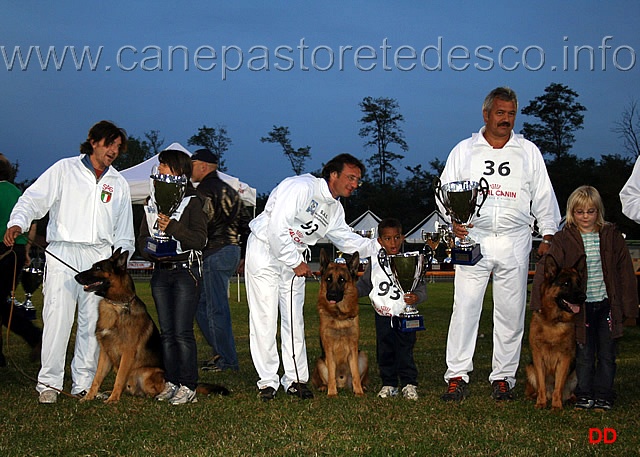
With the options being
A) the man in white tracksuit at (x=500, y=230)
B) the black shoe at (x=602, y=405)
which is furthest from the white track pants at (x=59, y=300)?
the black shoe at (x=602, y=405)

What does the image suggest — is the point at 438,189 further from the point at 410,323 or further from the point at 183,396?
the point at 183,396

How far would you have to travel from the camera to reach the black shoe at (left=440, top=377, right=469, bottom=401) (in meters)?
5.81

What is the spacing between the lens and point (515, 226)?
5855 millimetres

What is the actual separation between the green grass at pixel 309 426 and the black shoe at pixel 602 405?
0.23 feet

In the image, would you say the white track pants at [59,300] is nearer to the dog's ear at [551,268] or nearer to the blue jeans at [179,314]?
the blue jeans at [179,314]

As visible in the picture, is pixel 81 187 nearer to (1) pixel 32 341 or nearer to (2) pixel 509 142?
(1) pixel 32 341

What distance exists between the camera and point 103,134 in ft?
19.2

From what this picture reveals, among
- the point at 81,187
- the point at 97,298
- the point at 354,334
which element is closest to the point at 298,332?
the point at 354,334

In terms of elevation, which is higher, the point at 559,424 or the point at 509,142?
the point at 509,142

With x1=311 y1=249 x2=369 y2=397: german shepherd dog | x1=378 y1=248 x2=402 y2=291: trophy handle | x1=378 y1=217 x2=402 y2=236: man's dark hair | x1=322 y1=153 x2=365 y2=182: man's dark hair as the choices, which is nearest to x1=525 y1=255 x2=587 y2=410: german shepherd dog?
x1=378 y1=248 x2=402 y2=291: trophy handle

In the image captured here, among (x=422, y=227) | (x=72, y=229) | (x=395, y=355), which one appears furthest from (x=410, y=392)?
(x=422, y=227)

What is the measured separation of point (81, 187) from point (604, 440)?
4372mm

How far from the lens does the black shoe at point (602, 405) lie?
18.0 feet

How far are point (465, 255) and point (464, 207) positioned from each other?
15.2 inches
